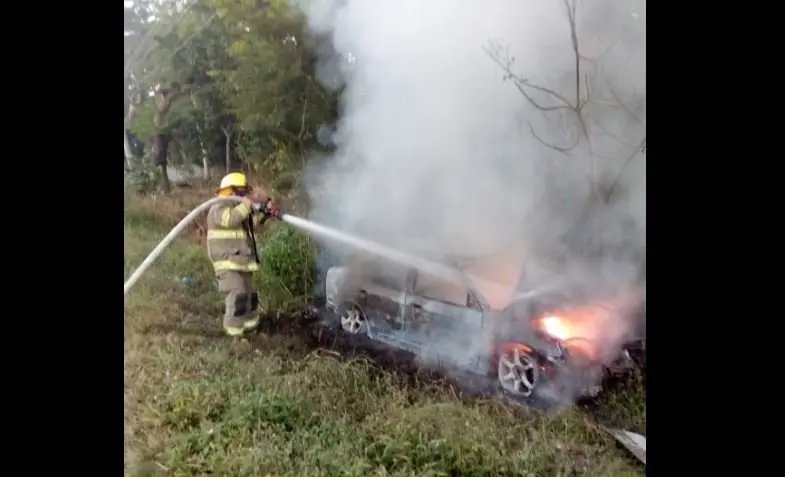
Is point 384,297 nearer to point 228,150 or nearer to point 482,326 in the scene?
point 482,326

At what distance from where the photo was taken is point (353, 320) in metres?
1.16

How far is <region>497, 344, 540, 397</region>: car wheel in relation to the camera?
43.9 inches

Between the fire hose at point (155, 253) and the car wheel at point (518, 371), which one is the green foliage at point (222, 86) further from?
the car wheel at point (518, 371)

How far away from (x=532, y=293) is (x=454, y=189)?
21cm

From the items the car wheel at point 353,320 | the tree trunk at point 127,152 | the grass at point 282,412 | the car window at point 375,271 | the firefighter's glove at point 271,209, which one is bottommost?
the grass at point 282,412

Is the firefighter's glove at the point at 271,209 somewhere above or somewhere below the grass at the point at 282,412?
above

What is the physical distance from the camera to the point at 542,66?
116 centimetres

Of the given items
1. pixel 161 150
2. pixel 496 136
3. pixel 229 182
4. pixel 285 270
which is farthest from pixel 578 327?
pixel 161 150

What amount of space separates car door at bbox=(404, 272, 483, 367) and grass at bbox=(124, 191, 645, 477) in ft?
0.20

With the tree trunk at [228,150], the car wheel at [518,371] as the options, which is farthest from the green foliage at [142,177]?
the car wheel at [518,371]

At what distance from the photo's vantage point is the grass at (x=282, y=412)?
1078 mm

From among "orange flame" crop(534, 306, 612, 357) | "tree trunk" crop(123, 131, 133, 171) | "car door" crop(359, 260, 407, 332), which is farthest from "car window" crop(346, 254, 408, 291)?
"tree trunk" crop(123, 131, 133, 171)
